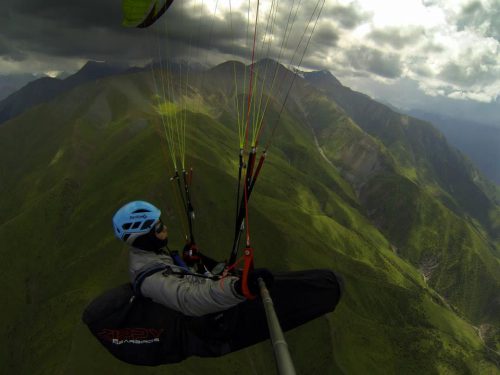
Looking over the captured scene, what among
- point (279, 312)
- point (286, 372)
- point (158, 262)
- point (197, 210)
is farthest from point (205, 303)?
point (197, 210)

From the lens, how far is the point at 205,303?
17.6ft

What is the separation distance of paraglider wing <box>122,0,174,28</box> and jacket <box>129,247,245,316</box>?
12.3 meters

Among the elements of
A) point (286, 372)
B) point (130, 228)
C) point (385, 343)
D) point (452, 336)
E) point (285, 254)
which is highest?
point (286, 372)

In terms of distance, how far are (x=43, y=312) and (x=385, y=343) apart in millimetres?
93136

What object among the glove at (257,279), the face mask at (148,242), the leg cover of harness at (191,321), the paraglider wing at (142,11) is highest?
the paraglider wing at (142,11)

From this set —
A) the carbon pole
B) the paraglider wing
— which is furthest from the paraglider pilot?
the paraglider wing

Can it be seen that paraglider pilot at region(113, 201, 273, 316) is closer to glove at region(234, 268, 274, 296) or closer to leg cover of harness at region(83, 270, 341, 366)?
glove at region(234, 268, 274, 296)

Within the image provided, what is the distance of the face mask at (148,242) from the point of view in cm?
683

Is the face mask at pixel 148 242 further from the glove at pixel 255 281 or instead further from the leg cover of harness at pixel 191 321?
the glove at pixel 255 281

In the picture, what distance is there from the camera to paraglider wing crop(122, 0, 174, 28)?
15.1m

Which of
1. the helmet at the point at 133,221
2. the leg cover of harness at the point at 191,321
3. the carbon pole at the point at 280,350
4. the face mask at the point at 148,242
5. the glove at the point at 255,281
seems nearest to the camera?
the carbon pole at the point at 280,350

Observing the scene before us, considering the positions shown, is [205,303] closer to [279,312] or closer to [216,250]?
[279,312]

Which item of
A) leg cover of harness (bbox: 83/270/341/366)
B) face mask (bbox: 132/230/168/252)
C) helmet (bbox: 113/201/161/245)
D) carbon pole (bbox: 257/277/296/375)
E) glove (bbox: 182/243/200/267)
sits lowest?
glove (bbox: 182/243/200/267)

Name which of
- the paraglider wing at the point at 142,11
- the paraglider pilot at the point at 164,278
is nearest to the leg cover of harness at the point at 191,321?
the paraglider pilot at the point at 164,278
